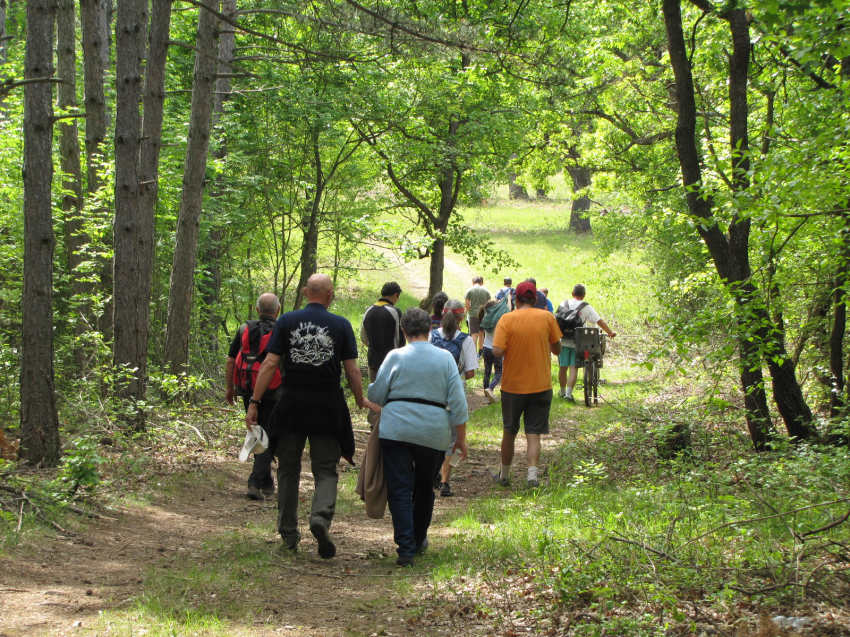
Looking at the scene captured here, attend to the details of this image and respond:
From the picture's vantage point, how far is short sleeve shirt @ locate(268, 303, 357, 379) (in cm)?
575

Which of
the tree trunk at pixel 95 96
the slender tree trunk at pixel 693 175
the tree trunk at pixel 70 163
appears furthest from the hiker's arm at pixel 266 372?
the tree trunk at pixel 70 163

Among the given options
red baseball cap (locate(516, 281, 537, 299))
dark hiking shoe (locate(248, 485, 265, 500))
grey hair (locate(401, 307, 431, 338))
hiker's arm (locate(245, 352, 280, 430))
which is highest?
red baseball cap (locate(516, 281, 537, 299))

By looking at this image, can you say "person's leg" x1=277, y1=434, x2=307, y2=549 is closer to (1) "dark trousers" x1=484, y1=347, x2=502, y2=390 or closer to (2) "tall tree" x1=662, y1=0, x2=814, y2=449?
(2) "tall tree" x1=662, y1=0, x2=814, y2=449

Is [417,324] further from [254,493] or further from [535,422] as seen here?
[254,493]

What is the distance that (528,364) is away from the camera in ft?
26.0

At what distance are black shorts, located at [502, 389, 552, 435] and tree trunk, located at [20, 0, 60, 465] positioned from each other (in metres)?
4.50

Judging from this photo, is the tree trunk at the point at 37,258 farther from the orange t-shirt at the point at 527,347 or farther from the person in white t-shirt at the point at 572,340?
the person in white t-shirt at the point at 572,340

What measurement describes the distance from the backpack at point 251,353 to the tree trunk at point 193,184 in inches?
168

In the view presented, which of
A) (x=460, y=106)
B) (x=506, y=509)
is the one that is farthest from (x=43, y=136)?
(x=460, y=106)

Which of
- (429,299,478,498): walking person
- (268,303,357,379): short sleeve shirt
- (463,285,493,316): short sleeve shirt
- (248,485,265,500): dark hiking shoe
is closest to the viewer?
(268,303,357,379): short sleeve shirt

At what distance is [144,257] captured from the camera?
9758 mm

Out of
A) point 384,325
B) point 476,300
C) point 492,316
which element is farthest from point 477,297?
point 384,325

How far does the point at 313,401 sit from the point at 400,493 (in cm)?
96

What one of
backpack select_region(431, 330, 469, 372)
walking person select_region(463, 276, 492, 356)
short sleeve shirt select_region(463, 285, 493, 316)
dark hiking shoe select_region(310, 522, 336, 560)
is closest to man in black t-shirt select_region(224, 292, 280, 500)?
backpack select_region(431, 330, 469, 372)
